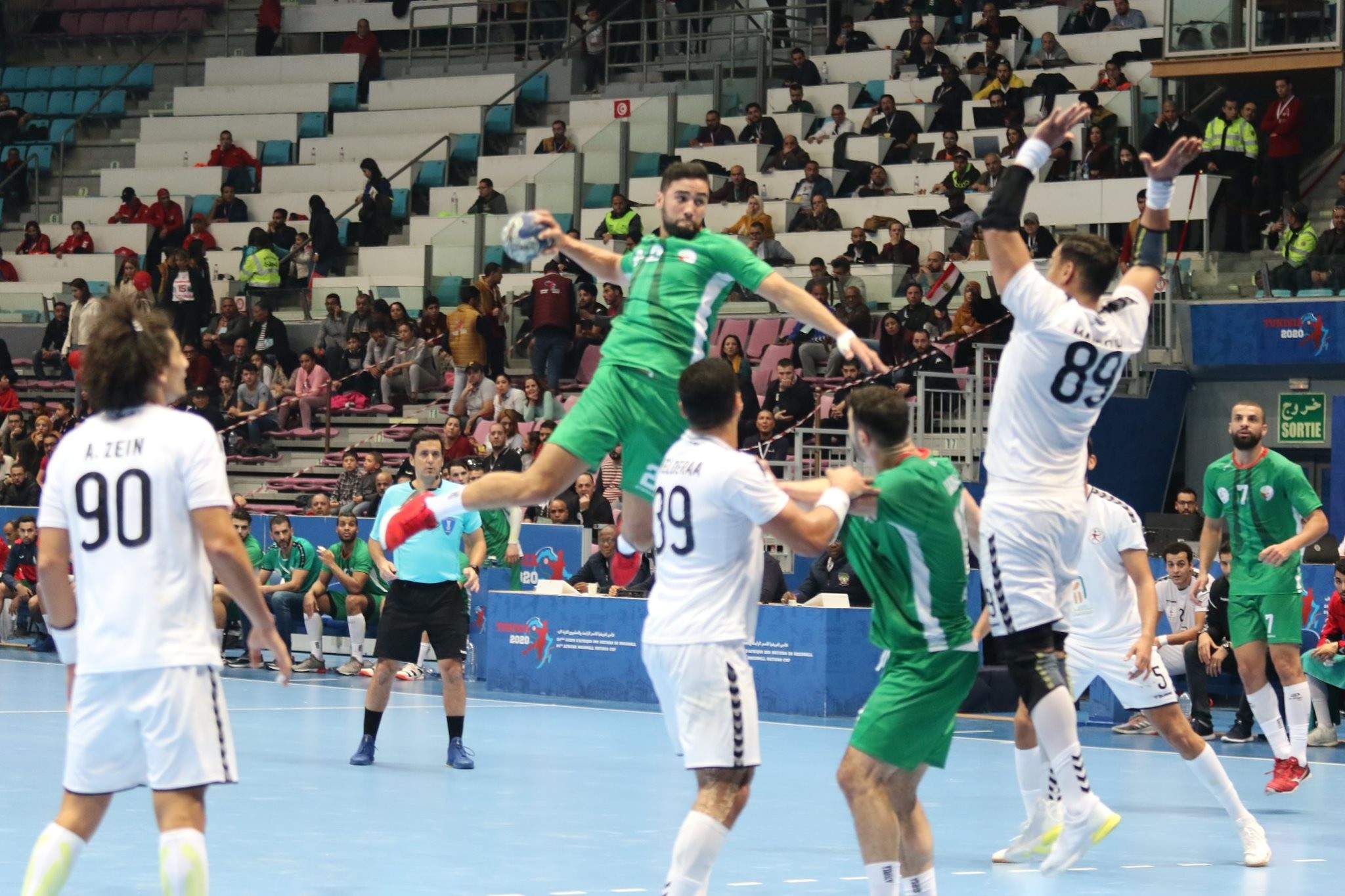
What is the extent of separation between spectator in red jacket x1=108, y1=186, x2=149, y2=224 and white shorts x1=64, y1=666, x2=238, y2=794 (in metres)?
25.9

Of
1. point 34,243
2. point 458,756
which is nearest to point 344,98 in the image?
point 34,243

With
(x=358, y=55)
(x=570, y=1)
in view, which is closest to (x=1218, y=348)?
(x=570, y=1)

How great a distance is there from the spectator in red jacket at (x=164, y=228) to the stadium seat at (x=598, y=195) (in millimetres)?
6757

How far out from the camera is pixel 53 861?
5680 millimetres

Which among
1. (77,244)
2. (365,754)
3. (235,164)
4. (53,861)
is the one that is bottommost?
(365,754)

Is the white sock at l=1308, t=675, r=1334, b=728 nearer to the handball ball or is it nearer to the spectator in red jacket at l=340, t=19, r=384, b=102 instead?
the handball ball

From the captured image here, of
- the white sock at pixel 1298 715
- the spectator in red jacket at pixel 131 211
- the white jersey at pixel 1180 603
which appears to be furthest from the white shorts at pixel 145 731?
the spectator in red jacket at pixel 131 211

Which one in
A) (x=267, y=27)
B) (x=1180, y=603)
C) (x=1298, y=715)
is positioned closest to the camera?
(x=1298, y=715)

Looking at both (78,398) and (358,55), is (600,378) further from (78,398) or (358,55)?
(358,55)

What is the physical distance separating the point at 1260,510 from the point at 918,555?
5.44m

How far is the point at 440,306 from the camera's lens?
26.5 metres

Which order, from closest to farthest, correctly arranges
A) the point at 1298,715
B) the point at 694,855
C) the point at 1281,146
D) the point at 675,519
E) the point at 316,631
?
the point at 694,855, the point at 675,519, the point at 1298,715, the point at 316,631, the point at 1281,146

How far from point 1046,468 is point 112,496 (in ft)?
11.6

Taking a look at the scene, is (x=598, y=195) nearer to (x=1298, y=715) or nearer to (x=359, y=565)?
(x=359, y=565)
